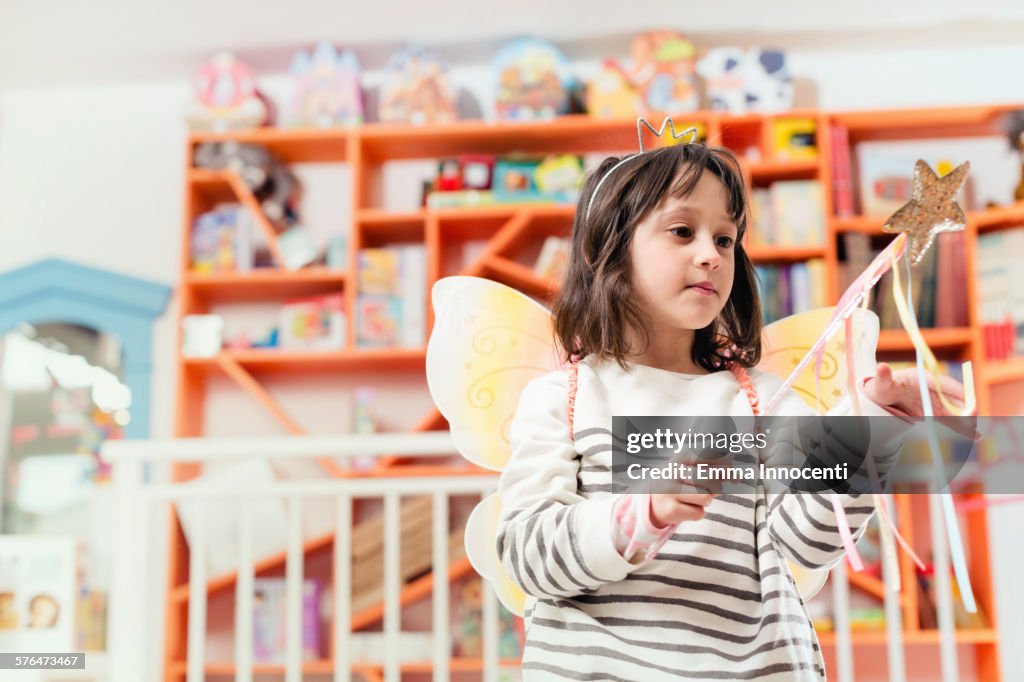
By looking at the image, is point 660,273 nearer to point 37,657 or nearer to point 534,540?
point 534,540

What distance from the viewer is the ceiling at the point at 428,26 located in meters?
2.22

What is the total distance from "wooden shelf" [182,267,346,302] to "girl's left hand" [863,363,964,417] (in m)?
1.88

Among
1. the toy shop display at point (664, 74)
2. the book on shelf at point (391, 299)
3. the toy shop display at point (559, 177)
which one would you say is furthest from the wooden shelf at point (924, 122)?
the book on shelf at point (391, 299)

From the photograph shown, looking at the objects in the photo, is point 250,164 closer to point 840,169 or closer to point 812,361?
point 840,169

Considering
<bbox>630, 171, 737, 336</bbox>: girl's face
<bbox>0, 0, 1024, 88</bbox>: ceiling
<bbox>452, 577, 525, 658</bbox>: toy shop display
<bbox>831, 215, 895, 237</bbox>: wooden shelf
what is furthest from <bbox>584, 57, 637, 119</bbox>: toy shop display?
<bbox>630, 171, 737, 336</bbox>: girl's face

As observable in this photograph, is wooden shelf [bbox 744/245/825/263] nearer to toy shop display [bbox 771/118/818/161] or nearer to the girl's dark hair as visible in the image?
toy shop display [bbox 771/118/818/161]

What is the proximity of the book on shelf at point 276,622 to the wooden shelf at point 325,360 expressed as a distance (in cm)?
52

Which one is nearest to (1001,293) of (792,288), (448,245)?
(792,288)

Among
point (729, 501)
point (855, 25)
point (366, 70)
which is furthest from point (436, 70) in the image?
point (729, 501)

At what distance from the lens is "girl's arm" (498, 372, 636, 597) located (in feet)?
2.00

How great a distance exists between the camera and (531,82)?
7.66ft

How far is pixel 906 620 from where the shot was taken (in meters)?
2.06

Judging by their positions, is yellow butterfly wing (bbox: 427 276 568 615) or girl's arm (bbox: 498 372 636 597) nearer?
girl's arm (bbox: 498 372 636 597)
